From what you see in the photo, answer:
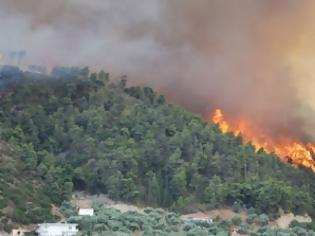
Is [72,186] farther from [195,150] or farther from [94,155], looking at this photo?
[195,150]

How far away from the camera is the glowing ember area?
3140 inches

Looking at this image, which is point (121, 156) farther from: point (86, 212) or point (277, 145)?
point (277, 145)

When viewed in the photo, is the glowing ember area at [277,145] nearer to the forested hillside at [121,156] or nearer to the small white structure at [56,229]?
the forested hillside at [121,156]

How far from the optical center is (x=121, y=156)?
217 ft

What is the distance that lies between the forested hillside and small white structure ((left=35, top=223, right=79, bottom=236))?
1705 millimetres

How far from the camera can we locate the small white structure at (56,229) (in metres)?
53.4

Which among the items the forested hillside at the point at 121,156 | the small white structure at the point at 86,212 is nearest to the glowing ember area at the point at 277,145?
the forested hillside at the point at 121,156

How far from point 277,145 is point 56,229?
109ft

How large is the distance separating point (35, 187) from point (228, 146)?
56.9ft

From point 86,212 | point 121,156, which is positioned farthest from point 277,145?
point 86,212

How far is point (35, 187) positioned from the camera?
60.8m

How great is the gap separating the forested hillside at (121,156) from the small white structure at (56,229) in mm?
1705

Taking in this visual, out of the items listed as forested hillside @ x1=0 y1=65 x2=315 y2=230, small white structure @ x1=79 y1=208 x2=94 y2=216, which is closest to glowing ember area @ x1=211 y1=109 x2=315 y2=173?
forested hillside @ x1=0 y1=65 x2=315 y2=230

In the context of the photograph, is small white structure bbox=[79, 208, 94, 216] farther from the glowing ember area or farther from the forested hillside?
the glowing ember area
